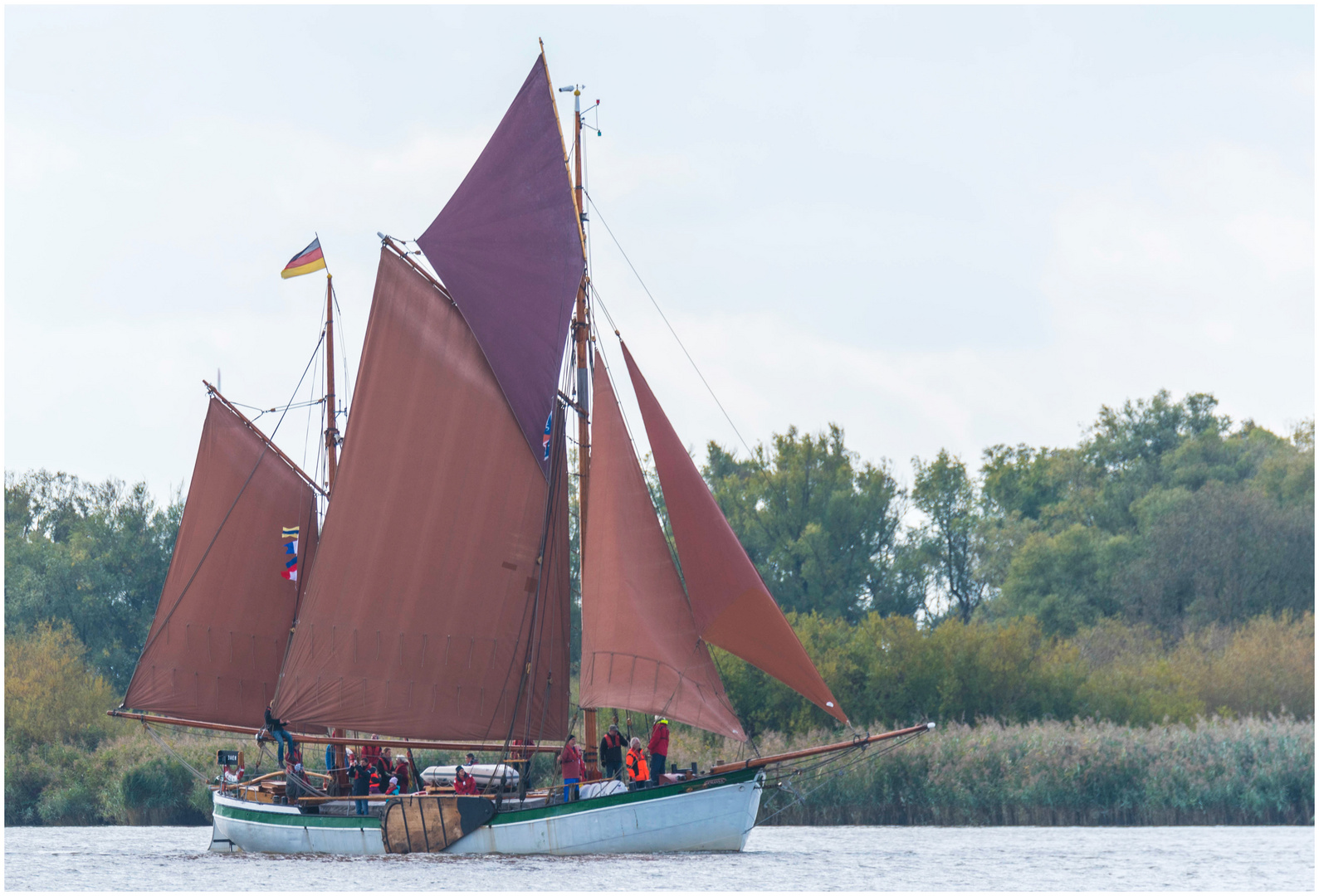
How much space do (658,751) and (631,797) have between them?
973 mm

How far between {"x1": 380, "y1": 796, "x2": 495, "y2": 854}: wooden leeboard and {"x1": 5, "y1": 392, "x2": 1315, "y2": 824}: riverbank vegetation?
46.7 feet

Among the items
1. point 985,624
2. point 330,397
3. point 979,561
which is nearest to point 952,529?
point 979,561

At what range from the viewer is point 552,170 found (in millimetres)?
34219

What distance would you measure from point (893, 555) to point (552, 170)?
4489 centimetres

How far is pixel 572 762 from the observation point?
3095 cm

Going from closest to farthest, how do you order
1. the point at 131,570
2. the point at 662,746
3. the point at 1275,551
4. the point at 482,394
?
the point at 662,746
the point at 482,394
the point at 1275,551
the point at 131,570

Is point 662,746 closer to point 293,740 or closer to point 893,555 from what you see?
point 293,740

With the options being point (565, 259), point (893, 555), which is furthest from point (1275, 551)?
point (565, 259)

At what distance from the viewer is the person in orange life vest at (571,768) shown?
30641 millimetres

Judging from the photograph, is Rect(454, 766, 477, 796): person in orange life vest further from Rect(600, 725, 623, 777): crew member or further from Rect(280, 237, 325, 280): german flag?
Rect(280, 237, 325, 280): german flag

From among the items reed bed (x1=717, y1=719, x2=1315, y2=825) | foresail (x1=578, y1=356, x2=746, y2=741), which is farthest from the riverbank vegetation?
foresail (x1=578, y1=356, x2=746, y2=741)

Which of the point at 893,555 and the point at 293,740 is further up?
the point at 893,555

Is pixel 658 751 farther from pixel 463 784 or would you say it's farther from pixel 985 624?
pixel 985 624

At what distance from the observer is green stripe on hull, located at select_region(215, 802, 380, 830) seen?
32.1m
